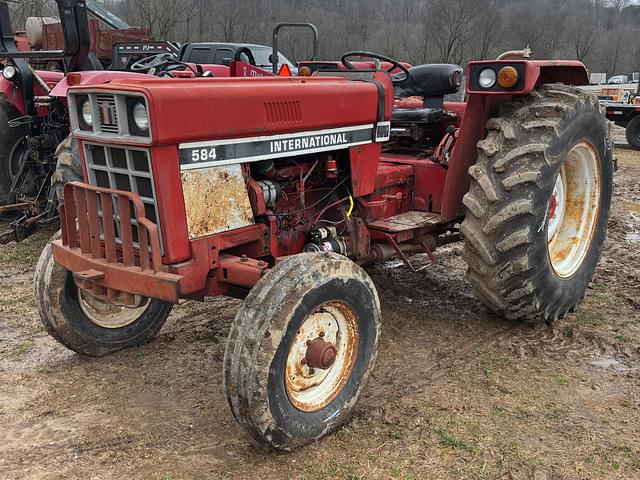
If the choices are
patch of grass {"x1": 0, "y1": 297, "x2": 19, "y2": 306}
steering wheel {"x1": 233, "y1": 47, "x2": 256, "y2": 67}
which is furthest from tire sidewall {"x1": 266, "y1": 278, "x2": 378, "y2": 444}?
steering wheel {"x1": 233, "y1": 47, "x2": 256, "y2": 67}

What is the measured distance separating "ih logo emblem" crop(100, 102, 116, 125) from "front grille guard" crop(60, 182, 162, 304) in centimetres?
32

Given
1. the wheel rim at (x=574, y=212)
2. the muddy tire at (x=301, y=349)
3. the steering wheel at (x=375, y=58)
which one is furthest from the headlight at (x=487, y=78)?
the muddy tire at (x=301, y=349)

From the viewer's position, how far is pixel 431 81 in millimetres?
5207

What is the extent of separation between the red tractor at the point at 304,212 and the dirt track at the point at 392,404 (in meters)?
0.21

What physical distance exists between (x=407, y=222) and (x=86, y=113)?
2140mm

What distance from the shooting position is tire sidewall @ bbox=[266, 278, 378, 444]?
2.89m

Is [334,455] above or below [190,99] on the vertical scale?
below

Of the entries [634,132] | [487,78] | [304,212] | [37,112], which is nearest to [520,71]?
[487,78]

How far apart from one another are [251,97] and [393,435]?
1.80 metres

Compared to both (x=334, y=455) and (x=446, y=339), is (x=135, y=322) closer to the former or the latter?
(x=334, y=455)

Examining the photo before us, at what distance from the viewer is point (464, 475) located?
9.67 feet

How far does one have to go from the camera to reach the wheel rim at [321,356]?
308 centimetres

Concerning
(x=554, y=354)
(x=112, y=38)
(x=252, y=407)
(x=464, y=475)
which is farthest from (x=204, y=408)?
(x=112, y=38)

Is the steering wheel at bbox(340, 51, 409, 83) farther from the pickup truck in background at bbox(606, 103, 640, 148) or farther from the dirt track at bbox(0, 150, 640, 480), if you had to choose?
the pickup truck in background at bbox(606, 103, 640, 148)
